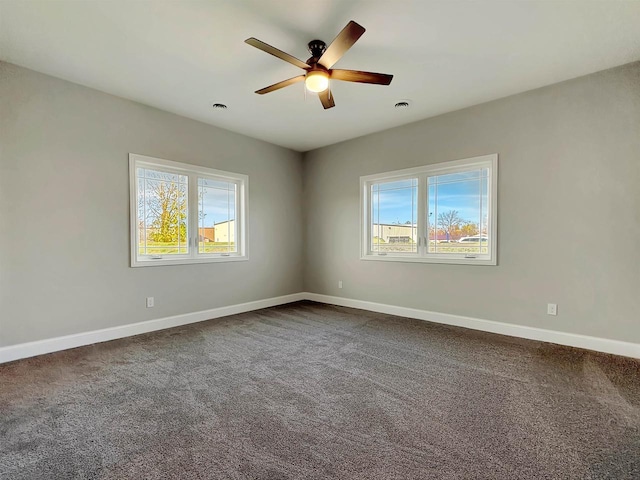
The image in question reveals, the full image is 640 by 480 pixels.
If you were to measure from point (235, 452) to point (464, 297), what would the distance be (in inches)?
130

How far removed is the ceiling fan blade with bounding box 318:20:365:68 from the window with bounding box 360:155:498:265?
2404mm

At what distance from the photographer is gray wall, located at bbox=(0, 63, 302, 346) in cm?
293

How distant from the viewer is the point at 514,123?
3.59 metres

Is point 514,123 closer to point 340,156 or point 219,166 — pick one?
point 340,156

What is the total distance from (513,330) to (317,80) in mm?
3467

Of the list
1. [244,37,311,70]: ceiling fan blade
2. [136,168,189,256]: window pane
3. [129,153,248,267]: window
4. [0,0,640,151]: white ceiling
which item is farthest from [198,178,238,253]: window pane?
[244,37,311,70]: ceiling fan blade

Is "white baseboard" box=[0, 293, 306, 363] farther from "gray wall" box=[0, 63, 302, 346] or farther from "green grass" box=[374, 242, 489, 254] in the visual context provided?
"green grass" box=[374, 242, 489, 254]

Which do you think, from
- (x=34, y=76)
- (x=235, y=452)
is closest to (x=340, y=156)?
(x=34, y=76)

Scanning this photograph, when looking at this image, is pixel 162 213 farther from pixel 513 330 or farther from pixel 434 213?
pixel 513 330

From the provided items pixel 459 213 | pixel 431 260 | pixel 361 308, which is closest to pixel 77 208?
pixel 361 308

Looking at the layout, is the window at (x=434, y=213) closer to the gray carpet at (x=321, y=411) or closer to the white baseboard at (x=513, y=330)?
the white baseboard at (x=513, y=330)

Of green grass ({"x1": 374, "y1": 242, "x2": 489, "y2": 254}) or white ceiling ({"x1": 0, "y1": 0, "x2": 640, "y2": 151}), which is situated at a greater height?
white ceiling ({"x1": 0, "y1": 0, "x2": 640, "y2": 151})

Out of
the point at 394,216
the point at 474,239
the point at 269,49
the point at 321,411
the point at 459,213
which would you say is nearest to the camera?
the point at 321,411

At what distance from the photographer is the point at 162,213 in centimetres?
404
